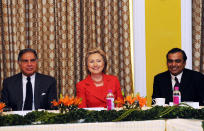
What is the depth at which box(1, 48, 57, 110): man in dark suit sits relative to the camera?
10.8ft

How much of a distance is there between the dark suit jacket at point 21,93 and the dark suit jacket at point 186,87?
1353 millimetres

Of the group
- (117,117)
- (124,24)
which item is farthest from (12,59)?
(117,117)

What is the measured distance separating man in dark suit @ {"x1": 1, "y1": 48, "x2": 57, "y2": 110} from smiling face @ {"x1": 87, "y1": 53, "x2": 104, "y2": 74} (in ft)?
1.72

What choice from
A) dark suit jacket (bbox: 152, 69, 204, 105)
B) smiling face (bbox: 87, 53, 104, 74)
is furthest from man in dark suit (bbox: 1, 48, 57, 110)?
dark suit jacket (bbox: 152, 69, 204, 105)

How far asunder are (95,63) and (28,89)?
2.82 feet

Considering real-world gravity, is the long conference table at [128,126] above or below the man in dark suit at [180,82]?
below

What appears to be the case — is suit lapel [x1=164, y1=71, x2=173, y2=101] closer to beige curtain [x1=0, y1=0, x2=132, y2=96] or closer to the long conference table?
beige curtain [x1=0, y1=0, x2=132, y2=96]

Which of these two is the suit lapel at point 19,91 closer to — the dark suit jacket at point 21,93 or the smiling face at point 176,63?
the dark suit jacket at point 21,93

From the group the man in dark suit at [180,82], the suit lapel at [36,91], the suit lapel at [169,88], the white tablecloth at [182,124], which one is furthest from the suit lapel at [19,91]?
the white tablecloth at [182,124]

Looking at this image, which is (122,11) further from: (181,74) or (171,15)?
(181,74)

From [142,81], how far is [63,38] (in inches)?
56.8

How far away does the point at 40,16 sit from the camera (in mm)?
4301

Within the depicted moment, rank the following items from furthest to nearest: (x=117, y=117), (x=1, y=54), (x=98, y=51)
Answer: (x=1, y=54) → (x=98, y=51) → (x=117, y=117)

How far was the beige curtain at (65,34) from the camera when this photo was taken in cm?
427
